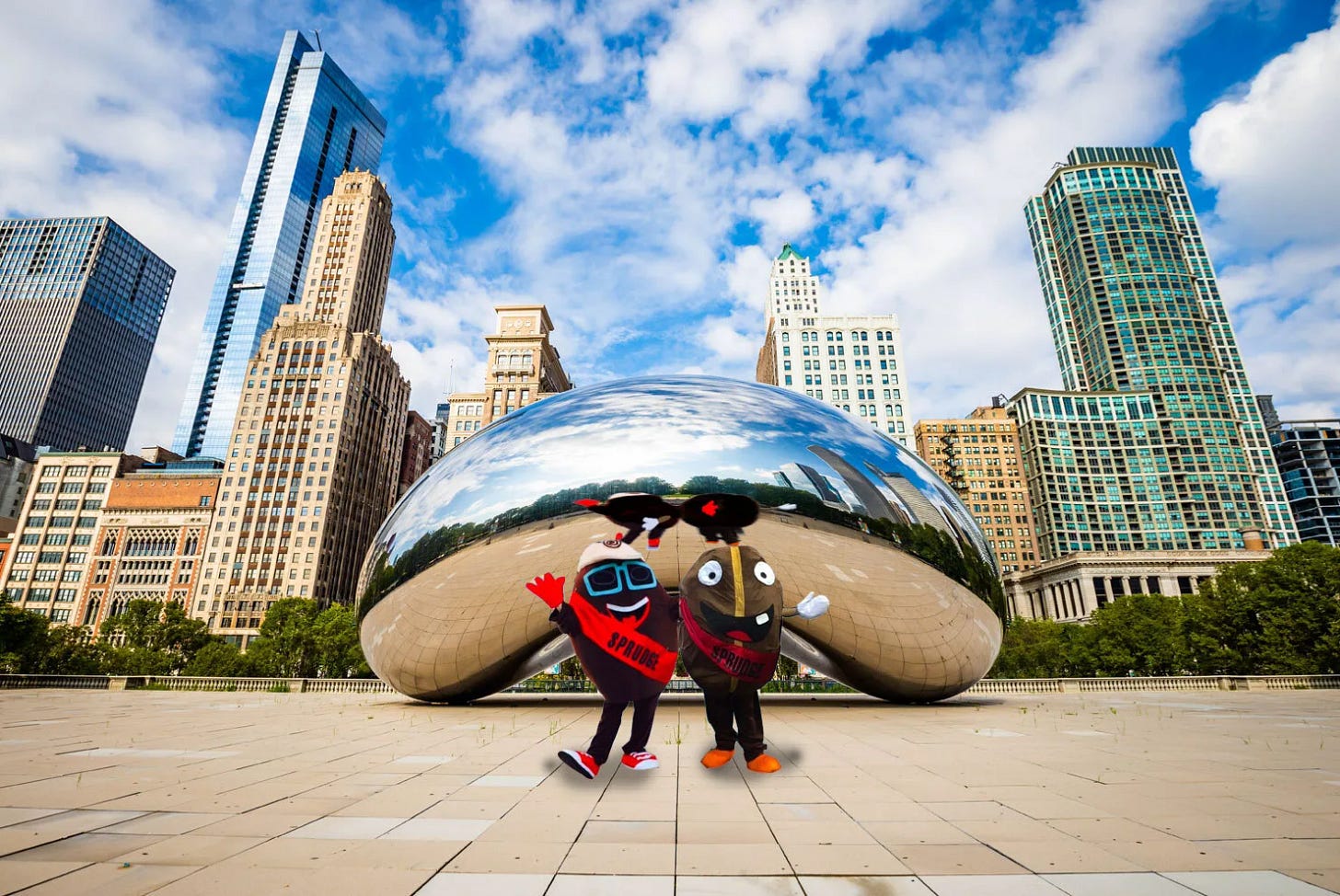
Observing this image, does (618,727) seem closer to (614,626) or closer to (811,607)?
(614,626)

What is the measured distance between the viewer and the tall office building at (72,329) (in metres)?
163

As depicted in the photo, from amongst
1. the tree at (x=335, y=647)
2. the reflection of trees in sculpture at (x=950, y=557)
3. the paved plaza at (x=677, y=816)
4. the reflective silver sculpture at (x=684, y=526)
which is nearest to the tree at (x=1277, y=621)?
the paved plaza at (x=677, y=816)

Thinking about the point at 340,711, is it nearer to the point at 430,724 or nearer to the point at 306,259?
the point at 430,724

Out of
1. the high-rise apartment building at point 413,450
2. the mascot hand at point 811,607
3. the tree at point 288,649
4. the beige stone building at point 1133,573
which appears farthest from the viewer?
the high-rise apartment building at point 413,450

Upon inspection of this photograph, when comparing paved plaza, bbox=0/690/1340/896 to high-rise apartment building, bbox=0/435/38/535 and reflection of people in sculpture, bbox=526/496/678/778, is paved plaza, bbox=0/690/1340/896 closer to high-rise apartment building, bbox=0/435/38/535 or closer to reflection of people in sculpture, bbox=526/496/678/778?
reflection of people in sculpture, bbox=526/496/678/778

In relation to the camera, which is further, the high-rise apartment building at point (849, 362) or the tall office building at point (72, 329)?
the tall office building at point (72, 329)

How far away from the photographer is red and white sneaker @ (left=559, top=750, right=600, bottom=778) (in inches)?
219

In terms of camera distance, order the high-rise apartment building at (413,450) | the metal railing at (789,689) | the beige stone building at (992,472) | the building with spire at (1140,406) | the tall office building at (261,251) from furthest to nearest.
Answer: the tall office building at (261,251) < the high-rise apartment building at (413,450) < the building with spire at (1140,406) < the beige stone building at (992,472) < the metal railing at (789,689)

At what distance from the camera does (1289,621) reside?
35.6 metres

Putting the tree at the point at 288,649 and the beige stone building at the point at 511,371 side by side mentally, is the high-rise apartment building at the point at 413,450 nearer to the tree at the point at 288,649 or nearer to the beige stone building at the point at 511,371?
the beige stone building at the point at 511,371

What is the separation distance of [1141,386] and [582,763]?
571 feet

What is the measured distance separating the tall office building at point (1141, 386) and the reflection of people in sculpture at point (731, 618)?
147867mm

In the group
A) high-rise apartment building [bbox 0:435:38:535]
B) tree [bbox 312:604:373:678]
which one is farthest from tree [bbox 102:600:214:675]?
high-rise apartment building [bbox 0:435:38:535]

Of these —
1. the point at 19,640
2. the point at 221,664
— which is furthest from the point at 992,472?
the point at 19,640
